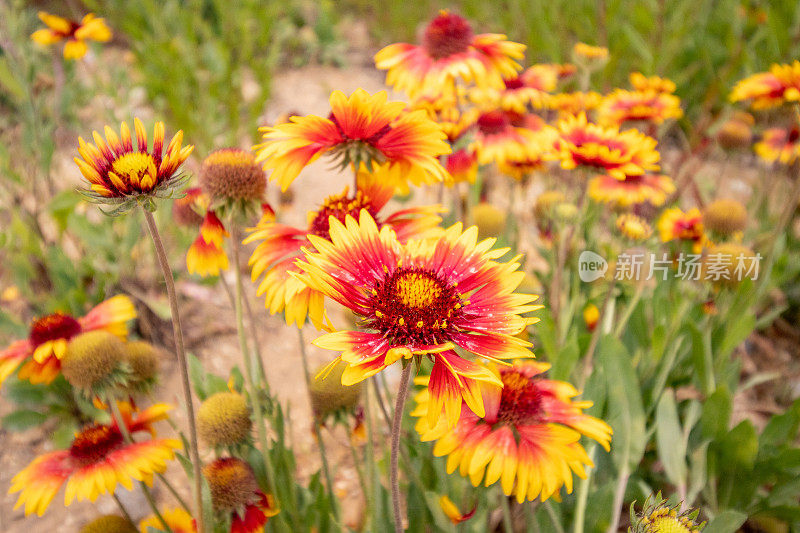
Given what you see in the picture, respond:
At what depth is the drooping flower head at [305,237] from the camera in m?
0.79

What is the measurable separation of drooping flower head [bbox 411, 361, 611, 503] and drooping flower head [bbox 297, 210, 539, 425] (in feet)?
0.42

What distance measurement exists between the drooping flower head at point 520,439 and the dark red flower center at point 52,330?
2.68ft

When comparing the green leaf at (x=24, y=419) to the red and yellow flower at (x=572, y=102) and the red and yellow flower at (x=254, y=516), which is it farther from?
the red and yellow flower at (x=572, y=102)

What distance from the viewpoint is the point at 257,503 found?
1.02 m

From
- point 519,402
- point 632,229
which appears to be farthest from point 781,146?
point 519,402

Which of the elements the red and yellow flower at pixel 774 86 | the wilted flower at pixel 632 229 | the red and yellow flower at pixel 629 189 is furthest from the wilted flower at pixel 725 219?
the wilted flower at pixel 632 229

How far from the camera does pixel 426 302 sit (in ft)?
2.26

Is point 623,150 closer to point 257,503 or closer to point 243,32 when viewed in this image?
point 257,503

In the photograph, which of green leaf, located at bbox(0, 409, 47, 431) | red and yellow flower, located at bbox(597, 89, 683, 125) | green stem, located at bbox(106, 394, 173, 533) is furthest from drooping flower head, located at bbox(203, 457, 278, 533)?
red and yellow flower, located at bbox(597, 89, 683, 125)

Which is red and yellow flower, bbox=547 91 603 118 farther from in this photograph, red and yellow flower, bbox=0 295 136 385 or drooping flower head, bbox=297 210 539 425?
red and yellow flower, bbox=0 295 136 385

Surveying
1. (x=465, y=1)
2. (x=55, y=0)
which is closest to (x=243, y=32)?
(x=465, y=1)

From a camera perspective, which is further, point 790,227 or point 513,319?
point 790,227

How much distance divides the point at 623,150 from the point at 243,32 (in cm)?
334

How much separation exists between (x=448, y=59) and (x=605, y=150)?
457mm
